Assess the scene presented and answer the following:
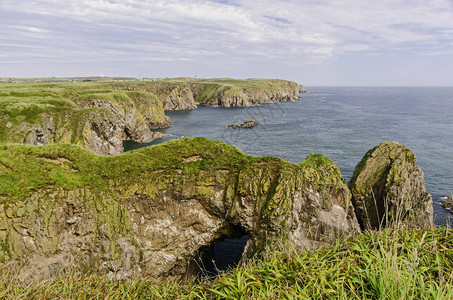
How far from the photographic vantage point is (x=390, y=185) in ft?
102

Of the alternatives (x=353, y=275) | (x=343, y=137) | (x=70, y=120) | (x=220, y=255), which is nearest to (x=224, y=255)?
(x=220, y=255)

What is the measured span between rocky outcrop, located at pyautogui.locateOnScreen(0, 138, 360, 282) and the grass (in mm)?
15768

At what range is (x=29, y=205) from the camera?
20.2 m

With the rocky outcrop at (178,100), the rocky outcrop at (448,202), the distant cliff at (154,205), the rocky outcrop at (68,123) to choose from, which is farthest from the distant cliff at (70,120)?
the rocky outcrop at (448,202)

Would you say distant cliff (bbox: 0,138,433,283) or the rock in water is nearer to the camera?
distant cliff (bbox: 0,138,433,283)

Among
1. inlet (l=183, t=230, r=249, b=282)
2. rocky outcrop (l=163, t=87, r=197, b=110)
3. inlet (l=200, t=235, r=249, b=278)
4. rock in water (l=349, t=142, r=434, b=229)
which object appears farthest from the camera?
rocky outcrop (l=163, t=87, r=197, b=110)

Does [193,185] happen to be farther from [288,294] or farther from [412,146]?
[412,146]

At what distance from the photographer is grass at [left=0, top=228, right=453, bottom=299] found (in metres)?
4.84

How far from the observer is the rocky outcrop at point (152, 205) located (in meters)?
20.6

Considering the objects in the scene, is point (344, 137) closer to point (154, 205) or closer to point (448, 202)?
point (448, 202)

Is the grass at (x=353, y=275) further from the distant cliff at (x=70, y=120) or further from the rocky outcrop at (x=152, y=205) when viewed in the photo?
the distant cliff at (x=70, y=120)

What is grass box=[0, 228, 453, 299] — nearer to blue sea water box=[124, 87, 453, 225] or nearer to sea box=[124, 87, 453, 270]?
blue sea water box=[124, 87, 453, 225]

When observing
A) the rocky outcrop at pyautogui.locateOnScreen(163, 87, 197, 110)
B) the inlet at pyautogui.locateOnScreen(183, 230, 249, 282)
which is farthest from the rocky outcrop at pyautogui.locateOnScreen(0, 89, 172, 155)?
the rocky outcrop at pyautogui.locateOnScreen(163, 87, 197, 110)

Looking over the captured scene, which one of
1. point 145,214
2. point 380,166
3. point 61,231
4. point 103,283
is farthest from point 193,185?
point 380,166
